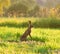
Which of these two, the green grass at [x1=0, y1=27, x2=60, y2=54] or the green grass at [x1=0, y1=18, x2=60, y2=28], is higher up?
the green grass at [x1=0, y1=27, x2=60, y2=54]

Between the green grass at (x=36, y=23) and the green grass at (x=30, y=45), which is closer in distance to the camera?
the green grass at (x=30, y=45)

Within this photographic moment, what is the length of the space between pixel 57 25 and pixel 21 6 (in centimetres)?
1500

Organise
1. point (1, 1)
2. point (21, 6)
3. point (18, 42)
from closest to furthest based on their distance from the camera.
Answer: point (18, 42) → point (1, 1) → point (21, 6)

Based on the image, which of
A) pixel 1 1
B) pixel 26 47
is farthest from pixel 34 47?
pixel 1 1

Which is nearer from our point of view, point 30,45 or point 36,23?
point 30,45

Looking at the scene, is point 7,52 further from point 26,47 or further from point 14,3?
point 14,3

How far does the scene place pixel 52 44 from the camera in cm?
1465

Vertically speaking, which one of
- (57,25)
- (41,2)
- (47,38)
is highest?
(47,38)

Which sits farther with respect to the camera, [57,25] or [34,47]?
[57,25]

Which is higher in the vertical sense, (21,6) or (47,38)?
(47,38)

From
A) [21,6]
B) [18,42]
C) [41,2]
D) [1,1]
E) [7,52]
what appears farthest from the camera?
[41,2]

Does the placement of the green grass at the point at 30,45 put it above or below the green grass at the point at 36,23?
above

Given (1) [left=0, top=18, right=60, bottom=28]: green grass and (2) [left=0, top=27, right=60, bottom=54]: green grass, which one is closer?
(2) [left=0, top=27, right=60, bottom=54]: green grass

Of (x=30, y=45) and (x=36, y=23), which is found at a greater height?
(x=30, y=45)
